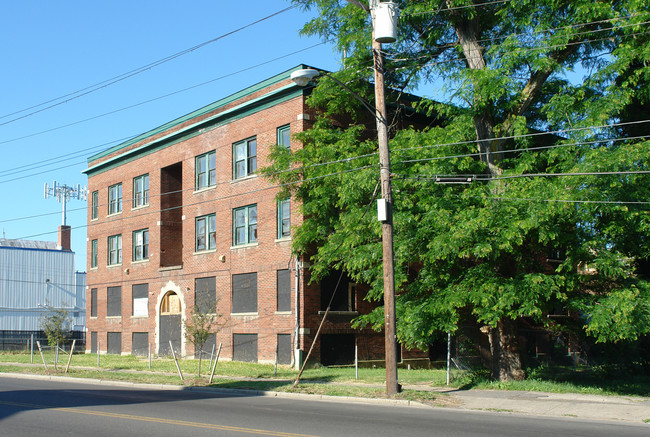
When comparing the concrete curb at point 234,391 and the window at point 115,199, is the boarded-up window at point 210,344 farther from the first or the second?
the window at point 115,199

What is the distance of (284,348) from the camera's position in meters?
29.1

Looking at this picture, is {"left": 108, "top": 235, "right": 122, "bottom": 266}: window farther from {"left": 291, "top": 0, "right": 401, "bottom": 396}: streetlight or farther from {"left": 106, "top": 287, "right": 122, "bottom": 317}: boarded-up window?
{"left": 291, "top": 0, "right": 401, "bottom": 396}: streetlight

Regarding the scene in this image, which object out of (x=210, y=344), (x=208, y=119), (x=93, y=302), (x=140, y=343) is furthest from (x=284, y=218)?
(x=93, y=302)

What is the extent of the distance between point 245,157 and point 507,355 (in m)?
16.5

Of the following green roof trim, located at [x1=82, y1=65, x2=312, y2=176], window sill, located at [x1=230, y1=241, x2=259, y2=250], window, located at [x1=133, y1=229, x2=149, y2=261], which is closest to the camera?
green roof trim, located at [x1=82, y1=65, x2=312, y2=176]

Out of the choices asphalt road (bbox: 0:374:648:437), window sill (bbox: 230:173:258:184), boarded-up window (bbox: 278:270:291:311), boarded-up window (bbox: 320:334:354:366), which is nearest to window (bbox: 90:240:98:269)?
window sill (bbox: 230:173:258:184)

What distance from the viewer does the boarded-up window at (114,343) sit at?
134ft

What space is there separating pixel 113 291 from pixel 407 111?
2234 cm

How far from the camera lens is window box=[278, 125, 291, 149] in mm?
29586

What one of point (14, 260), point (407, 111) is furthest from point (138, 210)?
point (14, 260)

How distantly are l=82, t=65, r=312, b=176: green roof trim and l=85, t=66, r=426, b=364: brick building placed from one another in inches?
2.7

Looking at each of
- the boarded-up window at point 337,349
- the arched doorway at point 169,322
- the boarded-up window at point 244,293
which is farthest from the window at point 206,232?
the boarded-up window at point 337,349

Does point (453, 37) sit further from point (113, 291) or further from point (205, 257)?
Result: point (113, 291)

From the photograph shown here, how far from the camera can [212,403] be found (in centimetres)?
1602
